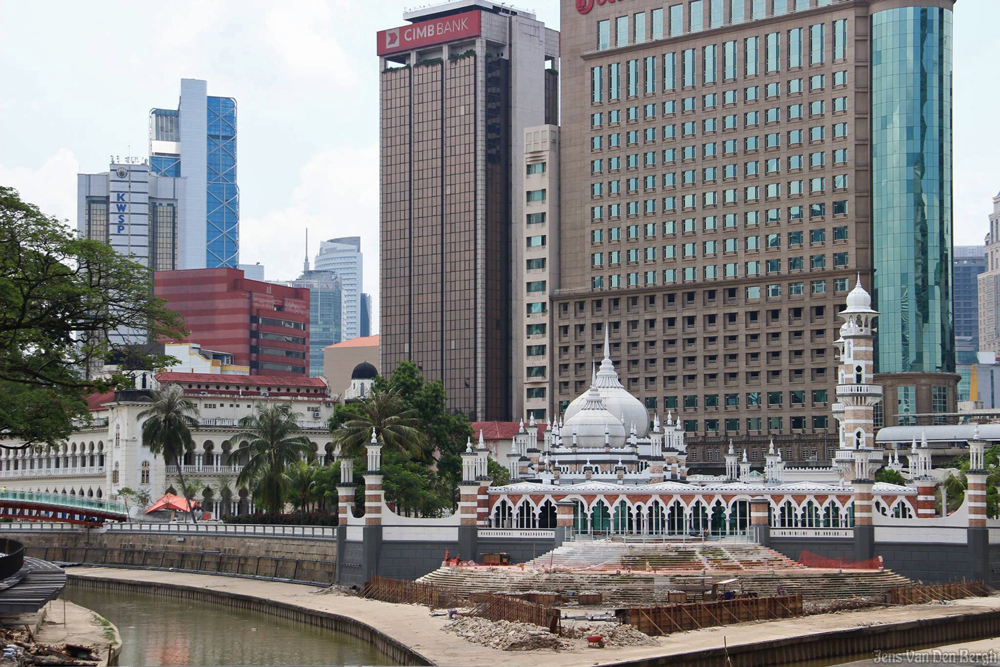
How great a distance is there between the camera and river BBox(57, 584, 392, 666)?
214 ft

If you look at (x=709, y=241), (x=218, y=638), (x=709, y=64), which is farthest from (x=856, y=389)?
(x=709, y=64)

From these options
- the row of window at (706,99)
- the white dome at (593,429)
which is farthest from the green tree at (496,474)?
the row of window at (706,99)

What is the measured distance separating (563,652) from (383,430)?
52.8 metres

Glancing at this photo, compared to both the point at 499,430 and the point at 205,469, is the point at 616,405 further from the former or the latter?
the point at 499,430

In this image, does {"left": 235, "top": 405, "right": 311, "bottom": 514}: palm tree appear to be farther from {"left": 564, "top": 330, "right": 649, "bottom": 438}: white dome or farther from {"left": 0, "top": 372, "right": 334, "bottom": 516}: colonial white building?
{"left": 564, "top": 330, "right": 649, "bottom": 438}: white dome

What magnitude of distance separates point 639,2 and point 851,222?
36683 mm

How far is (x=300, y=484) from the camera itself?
116 metres

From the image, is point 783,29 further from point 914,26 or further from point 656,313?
point 656,313

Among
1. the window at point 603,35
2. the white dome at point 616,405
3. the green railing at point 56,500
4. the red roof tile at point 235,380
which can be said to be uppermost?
the window at point 603,35

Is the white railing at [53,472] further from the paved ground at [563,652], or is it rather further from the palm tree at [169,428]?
the paved ground at [563,652]

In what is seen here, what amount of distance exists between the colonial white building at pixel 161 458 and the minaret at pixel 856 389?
54.0 m

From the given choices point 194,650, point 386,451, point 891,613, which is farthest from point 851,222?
point 194,650

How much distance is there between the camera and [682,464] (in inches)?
4210

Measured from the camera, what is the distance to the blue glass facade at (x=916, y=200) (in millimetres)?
147875
